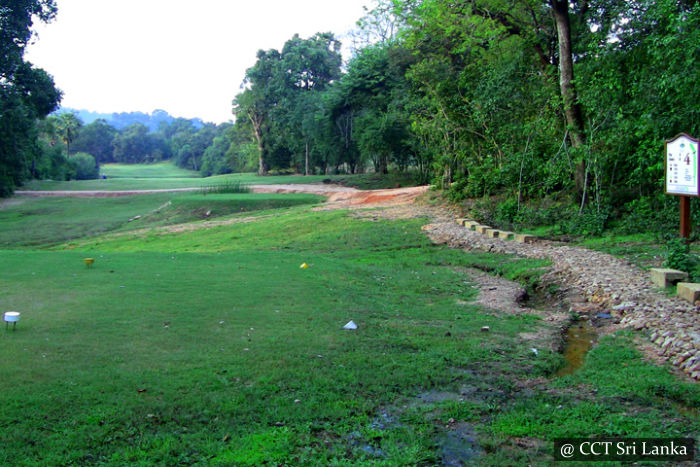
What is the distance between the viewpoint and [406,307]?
32.6 feet

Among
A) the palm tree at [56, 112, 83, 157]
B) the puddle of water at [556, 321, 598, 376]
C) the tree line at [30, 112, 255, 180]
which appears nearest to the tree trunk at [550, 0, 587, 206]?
the puddle of water at [556, 321, 598, 376]

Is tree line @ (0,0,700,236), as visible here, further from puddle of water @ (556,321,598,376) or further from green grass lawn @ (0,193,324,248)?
puddle of water @ (556,321,598,376)

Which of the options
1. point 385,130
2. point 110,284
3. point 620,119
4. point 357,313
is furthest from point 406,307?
point 385,130

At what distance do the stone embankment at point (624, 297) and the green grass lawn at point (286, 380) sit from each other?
506 mm

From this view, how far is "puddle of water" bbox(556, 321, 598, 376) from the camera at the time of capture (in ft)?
23.5

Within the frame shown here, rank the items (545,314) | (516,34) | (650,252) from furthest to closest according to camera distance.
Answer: (516,34), (650,252), (545,314)

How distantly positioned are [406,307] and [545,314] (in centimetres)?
235

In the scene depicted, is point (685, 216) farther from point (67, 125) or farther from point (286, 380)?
point (67, 125)

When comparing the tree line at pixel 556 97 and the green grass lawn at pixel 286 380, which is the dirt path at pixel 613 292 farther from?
the tree line at pixel 556 97

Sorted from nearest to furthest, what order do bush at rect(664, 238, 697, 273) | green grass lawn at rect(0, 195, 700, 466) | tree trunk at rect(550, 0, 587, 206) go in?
green grass lawn at rect(0, 195, 700, 466) → bush at rect(664, 238, 697, 273) → tree trunk at rect(550, 0, 587, 206)

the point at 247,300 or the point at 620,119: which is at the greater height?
the point at 620,119

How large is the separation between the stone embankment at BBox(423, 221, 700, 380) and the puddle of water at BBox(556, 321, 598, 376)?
0.54 m

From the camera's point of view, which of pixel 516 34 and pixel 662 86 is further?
pixel 516 34

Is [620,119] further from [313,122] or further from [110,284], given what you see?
[313,122]
